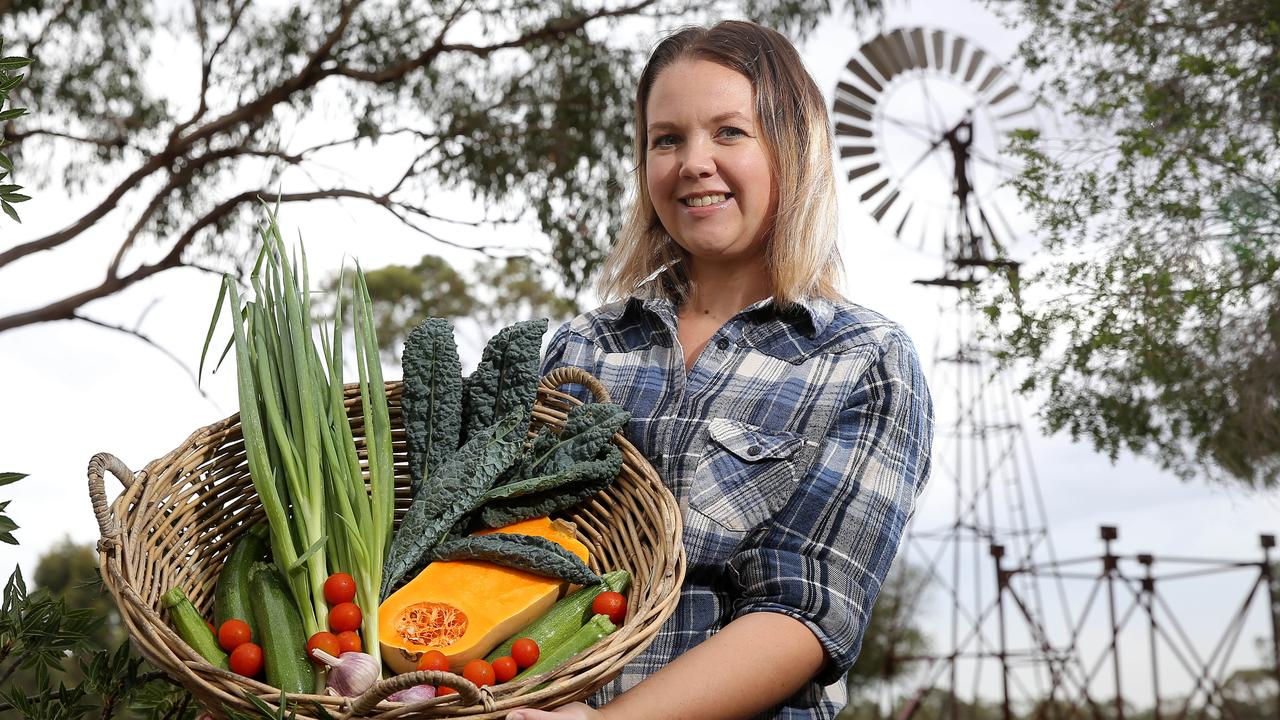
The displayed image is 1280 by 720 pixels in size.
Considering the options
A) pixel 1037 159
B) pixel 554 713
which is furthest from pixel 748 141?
pixel 1037 159

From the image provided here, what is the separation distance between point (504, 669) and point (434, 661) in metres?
0.07

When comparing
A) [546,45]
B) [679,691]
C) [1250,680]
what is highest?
[546,45]

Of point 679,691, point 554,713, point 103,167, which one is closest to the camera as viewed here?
point 554,713

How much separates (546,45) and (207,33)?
1.76 metres

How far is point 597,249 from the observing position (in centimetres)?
556

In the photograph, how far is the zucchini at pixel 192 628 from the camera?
45.2 inches

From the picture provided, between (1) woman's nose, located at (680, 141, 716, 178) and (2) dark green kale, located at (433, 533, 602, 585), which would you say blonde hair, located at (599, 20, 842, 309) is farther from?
(2) dark green kale, located at (433, 533, 602, 585)

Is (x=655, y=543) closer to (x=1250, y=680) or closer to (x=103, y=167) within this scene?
(x=103, y=167)

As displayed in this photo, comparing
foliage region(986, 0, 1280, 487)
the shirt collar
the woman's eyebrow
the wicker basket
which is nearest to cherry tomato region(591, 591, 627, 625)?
the wicker basket

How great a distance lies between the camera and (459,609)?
3.90 feet

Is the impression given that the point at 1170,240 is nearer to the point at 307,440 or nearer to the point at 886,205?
the point at 886,205

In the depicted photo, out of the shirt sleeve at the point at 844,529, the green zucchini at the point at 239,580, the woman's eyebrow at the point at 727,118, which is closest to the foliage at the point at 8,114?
the green zucchini at the point at 239,580

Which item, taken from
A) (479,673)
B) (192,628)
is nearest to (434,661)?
(479,673)

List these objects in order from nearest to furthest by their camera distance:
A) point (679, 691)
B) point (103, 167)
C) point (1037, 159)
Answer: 1. point (679, 691)
2. point (1037, 159)
3. point (103, 167)
